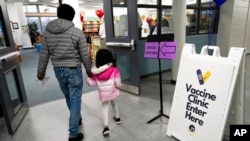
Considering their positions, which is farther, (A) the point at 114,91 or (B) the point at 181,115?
(A) the point at 114,91

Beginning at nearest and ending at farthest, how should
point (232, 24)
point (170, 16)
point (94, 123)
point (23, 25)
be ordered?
point (94, 123)
point (170, 16)
point (232, 24)
point (23, 25)

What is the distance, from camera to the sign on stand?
1552 mm

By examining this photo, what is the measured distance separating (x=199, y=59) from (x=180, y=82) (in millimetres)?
338

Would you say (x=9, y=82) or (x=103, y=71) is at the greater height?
(x=103, y=71)

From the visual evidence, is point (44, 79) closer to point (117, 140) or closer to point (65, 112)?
point (65, 112)

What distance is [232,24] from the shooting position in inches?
210

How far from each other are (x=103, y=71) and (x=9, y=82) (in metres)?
1.74

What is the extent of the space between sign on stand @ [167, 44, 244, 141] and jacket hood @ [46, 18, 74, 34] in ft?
4.44

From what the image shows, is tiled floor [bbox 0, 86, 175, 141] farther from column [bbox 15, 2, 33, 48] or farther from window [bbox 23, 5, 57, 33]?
window [bbox 23, 5, 57, 33]

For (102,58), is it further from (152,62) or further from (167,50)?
(152,62)

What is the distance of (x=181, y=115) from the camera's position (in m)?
1.92

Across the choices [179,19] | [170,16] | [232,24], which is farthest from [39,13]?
[232,24]

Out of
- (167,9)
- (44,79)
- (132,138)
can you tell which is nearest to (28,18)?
(167,9)

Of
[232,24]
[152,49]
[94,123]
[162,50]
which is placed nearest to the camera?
[162,50]
